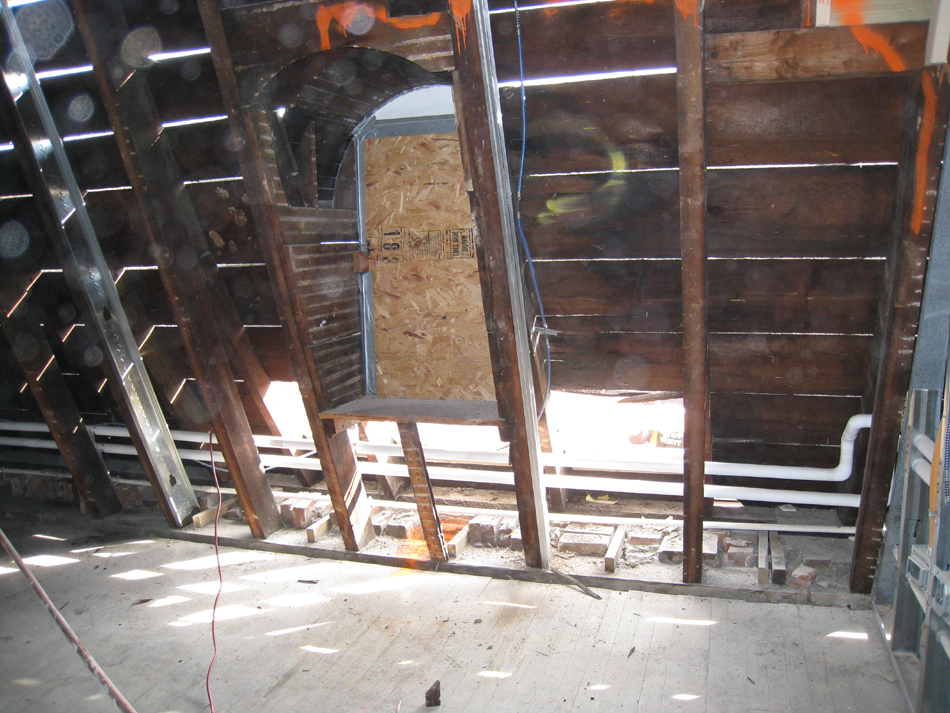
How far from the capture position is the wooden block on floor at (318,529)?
3.09 metres

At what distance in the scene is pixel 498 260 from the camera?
2.13m

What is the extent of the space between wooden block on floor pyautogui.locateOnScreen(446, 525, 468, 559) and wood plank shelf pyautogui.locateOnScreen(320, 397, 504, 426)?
2.02ft

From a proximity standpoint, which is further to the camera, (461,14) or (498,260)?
(498,260)

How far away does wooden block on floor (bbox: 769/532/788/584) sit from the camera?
2.43 metres

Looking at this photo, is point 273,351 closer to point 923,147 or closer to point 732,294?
point 732,294

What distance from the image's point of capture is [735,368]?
2.48 metres

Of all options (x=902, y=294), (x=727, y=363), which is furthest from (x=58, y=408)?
(x=902, y=294)

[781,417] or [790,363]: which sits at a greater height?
[790,363]

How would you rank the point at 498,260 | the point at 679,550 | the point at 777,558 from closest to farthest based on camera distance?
the point at 498,260, the point at 777,558, the point at 679,550

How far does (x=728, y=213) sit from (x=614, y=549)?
53.6 inches

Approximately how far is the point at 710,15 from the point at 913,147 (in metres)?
0.62

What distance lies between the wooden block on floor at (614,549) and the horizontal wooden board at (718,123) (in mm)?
1460

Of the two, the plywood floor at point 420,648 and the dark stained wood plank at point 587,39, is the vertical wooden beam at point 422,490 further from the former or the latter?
the dark stained wood plank at point 587,39

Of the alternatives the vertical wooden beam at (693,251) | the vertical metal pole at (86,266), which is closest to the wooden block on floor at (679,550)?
the vertical wooden beam at (693,251)
